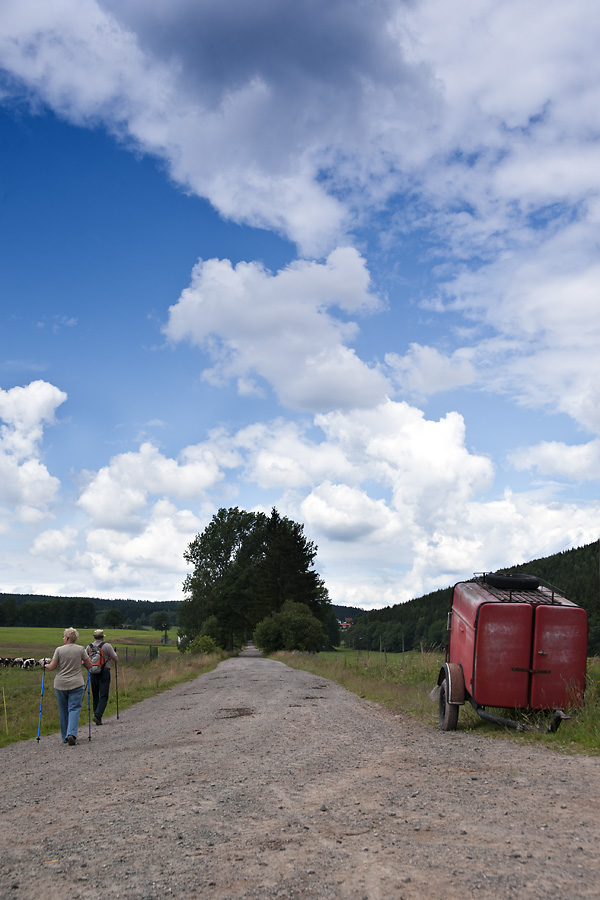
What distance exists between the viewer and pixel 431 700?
42.6 ft

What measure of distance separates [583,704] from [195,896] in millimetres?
7662

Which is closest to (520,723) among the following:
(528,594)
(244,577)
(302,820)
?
(528,594)

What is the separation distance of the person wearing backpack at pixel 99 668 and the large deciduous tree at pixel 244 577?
4267cm

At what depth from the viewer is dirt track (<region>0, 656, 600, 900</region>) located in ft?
12.5

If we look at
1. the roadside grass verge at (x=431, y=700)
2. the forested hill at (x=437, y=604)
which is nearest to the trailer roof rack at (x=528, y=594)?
the roadside grass verge at (x=431, y=700)

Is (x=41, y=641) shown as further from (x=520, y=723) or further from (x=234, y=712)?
(x=520, y=723)

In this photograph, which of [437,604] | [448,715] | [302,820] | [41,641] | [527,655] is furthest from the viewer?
[437,604]

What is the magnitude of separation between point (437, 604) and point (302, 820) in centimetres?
9541

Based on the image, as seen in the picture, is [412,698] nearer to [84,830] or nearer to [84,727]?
[84,727]

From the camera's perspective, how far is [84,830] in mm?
5094

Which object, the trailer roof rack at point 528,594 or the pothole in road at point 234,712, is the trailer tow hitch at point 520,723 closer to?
the trailer roof rack at point 528,594

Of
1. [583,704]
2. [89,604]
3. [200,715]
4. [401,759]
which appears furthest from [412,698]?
[89,604]

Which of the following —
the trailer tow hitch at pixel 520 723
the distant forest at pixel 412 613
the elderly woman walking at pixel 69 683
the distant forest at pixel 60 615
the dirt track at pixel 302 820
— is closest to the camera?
the dirt track at pixel 302 820

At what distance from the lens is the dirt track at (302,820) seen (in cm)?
380
